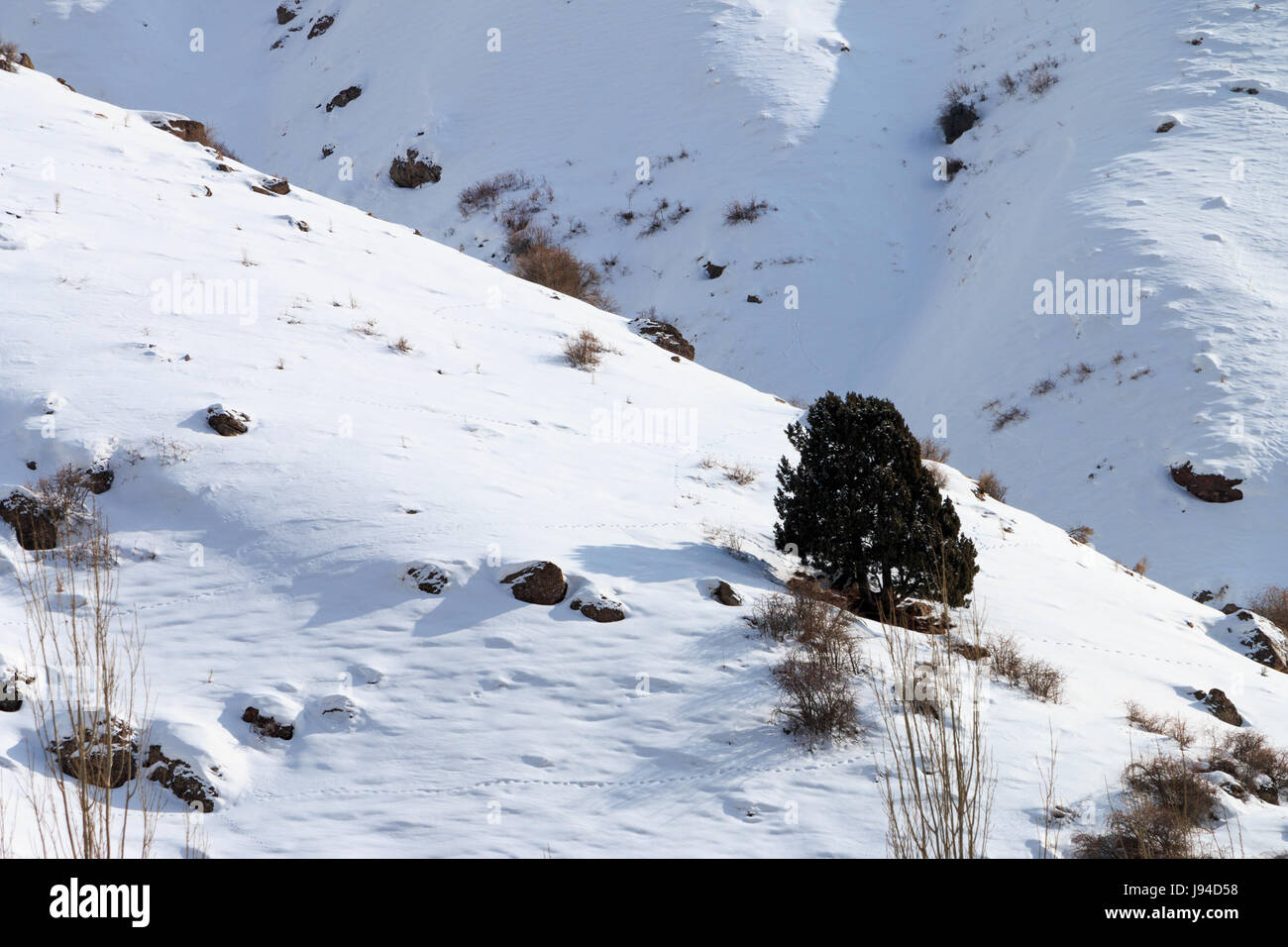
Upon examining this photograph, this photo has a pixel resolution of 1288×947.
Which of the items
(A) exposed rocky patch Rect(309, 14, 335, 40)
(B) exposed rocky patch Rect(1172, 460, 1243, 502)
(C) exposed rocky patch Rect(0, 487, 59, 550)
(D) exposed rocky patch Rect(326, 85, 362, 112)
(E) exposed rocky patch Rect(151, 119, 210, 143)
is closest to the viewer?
(C) exposed rocky patch Rect(0, 487, 59, 550)

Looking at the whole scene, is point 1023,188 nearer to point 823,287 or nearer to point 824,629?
point 823,287

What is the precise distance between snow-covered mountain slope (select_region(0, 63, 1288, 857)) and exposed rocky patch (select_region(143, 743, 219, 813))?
8 cm

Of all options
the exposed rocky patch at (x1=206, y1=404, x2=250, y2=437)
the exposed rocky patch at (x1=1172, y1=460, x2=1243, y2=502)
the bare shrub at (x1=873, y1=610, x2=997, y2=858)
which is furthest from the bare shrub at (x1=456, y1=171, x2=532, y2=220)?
the bare shrub at (x1=873, y1=610, x2=997, y2=858)

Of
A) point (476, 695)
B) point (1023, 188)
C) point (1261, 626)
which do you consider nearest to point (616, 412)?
point (476, 695)

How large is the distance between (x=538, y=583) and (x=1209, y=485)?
11550 millimetres

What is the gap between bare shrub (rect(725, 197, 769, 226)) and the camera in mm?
22734

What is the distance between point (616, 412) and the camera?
10.9m

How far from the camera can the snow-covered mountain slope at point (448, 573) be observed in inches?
205

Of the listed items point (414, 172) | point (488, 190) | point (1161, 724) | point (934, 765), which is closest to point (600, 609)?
point (934, 765)

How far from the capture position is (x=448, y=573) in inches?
268

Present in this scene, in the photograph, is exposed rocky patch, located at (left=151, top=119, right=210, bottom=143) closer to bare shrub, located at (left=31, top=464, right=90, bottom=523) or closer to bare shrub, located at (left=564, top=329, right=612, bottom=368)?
bare shrub, located at (left=564, top=329, right=612, bottom=368)

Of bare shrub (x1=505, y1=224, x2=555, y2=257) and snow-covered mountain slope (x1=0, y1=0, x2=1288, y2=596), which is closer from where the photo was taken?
snow-covered mountain slope (x1=0, y1=0, x2=1288, y2=596)

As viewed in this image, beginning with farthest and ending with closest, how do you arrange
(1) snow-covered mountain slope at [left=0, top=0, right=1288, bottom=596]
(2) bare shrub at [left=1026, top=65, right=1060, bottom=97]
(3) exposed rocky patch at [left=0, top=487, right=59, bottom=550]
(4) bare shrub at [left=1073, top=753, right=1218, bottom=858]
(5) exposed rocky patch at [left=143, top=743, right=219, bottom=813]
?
(2) bare shrub at [left=1026, top=65, right=1060, bottom=97], (1) snow-covered mountain slope at [left=0, top=0, right=1288, bottom=596], (3) exposed rocky patch at [left=0, top=487, right=59, bottom=550], (5) exposed rocky patch at [left=143, top=743, right=219, bottom=813], (4) bare shrub at [left=1073, top=753, right=1218, bottom=858]

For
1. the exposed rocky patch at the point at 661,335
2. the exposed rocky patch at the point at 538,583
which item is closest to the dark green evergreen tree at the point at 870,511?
the exposed rocky patch at the point at 538,583
